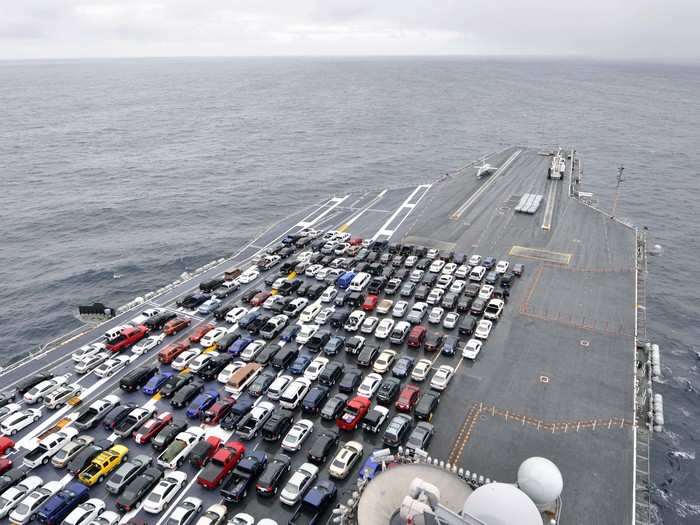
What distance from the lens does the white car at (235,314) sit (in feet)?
190

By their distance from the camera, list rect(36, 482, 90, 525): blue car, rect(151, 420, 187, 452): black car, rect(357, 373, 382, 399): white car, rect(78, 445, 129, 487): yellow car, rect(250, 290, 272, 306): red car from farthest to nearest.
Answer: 1. rect(250, 290, 272, 306): red car
2. rect(357, 373, 382, 399): white car
3. rect(151, 420, 187, 452): black car
4. rect(78, 445, 129, 487): yellow car
5. rect(36, 482, 90, 525): blue car

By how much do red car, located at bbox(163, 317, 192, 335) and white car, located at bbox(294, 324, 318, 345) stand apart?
14619mm

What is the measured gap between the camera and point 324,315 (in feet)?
193

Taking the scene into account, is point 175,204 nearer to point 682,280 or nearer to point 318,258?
point 318,258

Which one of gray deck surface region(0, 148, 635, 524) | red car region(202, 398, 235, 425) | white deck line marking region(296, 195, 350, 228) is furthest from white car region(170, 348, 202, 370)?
white deck line marking region(296, 195, 350, 228)

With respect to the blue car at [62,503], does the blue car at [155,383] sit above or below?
above

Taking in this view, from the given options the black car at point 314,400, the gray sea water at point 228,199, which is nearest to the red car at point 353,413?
the black car at point 314,400

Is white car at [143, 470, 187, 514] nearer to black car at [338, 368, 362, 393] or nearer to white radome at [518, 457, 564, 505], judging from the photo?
black car at [338, 368, 362, 393]

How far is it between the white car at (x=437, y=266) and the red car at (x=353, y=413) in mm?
30141

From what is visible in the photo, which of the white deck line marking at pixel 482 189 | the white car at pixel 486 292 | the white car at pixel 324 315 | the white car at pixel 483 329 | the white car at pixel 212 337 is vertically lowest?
the white car at pixel 212 337

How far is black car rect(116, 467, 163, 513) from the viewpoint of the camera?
1321 inches

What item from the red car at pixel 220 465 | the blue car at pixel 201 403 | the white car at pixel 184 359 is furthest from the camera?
the white car at pixel 184 359

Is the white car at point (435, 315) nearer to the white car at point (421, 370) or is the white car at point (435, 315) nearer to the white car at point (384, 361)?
the white car at point (384, 361)

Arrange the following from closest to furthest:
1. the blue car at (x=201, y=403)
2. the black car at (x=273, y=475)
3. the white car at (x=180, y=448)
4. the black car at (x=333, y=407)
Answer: the black car at (x=273, y=475) < the white car at (x=180, y=448) < the black car at (x=333, y=407) < the blue car at (x=201, y=403)
